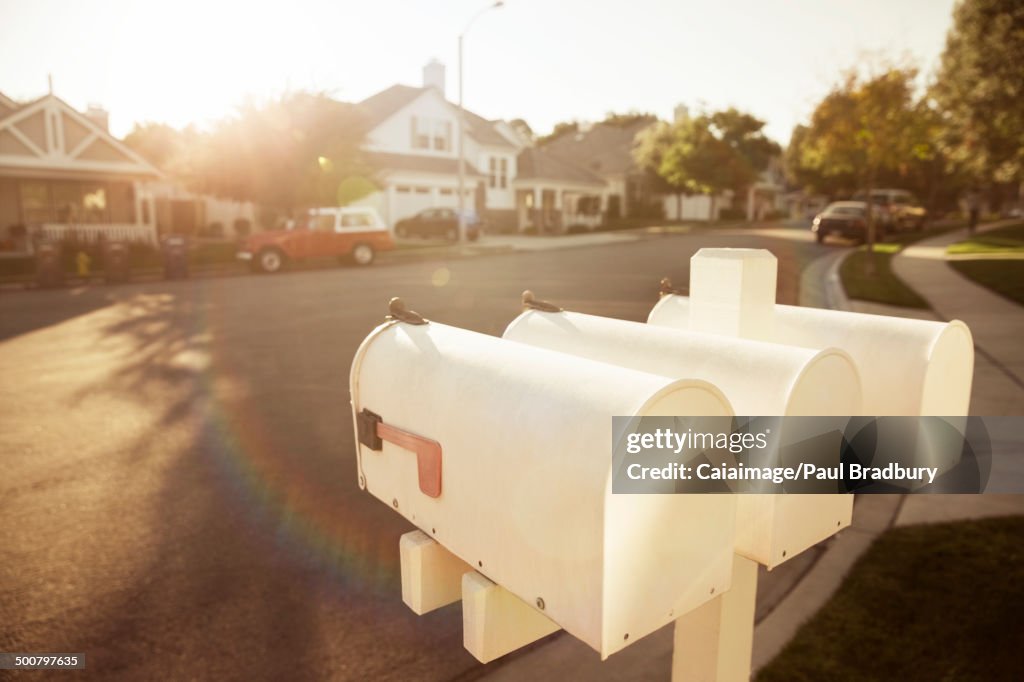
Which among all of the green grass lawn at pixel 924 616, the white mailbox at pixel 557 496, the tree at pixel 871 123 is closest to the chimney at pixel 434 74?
the tree at pixel 871 123

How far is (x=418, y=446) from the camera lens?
1.39 m

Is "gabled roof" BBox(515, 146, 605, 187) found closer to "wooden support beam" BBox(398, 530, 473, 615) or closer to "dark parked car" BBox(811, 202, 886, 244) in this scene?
"dark parked car" BBox(811, 202, 886, 244)

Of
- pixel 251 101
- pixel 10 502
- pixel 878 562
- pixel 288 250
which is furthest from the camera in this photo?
pixel 251 101

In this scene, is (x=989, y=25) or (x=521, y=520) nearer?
(x=521, y=520)

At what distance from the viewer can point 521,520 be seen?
116 centimetres

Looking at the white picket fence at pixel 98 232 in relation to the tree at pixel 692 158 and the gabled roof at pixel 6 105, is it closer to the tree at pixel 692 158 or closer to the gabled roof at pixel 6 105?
the gabled roof at pixel 6 105

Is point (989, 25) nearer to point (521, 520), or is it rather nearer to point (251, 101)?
point (251, 101)

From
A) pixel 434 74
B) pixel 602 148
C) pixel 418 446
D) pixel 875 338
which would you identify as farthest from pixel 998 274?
pixel 602 148

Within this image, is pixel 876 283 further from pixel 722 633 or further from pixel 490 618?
pixel 490 618

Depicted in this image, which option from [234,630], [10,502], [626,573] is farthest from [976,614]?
[10,502]

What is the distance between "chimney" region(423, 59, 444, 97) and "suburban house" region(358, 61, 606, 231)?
0.19 feet

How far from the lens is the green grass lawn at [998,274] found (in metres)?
12.8

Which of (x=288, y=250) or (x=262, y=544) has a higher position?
(x=288, y=250)

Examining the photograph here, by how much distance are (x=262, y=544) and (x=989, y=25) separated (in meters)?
34.7
